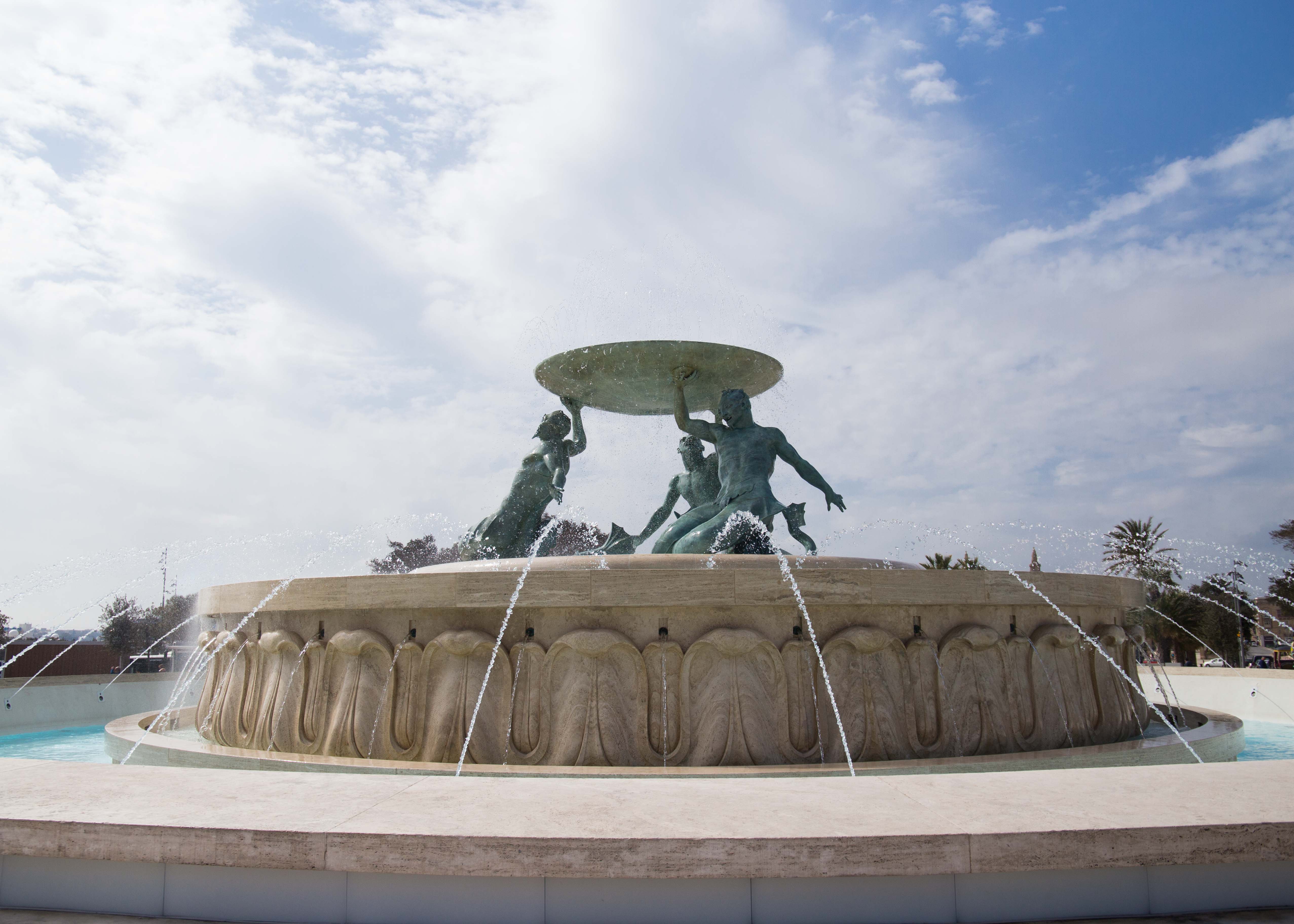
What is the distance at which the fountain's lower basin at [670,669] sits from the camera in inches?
235

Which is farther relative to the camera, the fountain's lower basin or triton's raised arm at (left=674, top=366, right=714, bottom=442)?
triton's raised arm at (left=674, top=366, right=714, bottom=442)

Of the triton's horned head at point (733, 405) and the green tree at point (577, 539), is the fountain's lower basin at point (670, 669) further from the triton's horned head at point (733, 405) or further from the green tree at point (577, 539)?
the green tree at point (577, 539)

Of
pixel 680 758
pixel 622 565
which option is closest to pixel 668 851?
pixel 680 758

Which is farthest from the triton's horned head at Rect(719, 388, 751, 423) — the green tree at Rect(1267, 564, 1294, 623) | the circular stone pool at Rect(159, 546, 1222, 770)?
the green tree at Rect(1267, 564, 1294, 623)

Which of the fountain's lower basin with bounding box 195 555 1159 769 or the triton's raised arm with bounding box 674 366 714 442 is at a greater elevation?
the triton's raised arm with bounding box 674 366 714 442

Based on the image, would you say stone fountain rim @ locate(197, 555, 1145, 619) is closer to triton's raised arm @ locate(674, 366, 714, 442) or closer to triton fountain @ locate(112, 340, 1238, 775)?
triton fountain @ locate(112, 340, 1238, 775)

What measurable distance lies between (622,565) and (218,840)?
4482 mm

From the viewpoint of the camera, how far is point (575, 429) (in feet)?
41.3

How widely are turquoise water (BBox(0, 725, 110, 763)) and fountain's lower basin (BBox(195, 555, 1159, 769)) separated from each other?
11.2 ft

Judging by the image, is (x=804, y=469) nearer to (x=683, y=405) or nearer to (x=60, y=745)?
(x=683, y=405)

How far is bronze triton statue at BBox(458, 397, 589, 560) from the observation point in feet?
38.0

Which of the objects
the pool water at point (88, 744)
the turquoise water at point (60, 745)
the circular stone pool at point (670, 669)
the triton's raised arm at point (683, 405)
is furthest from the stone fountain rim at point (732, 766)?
the triton's raised arm at point (683, 405)

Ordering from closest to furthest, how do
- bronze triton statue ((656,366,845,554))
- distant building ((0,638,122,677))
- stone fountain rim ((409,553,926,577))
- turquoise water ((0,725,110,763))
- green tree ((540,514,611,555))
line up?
stone fountain rim ((409,553,926,577)) < turquoise water ((0,725,110,763)) < bronze triton statue ((656,366,845,554)) < distant building ((0,638,122,677)) < green tree ((540,514,611,555))

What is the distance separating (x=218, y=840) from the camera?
113 inches
